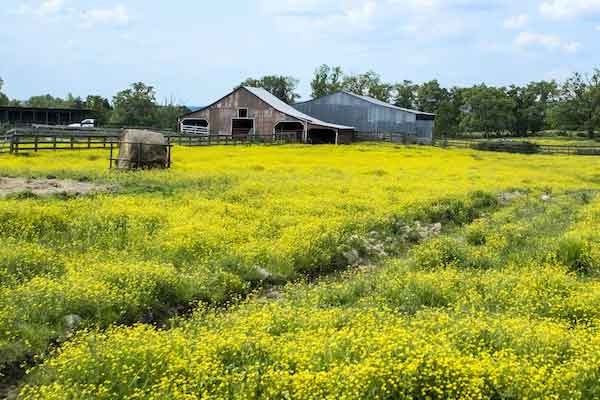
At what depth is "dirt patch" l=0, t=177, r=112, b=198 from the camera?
18002mm

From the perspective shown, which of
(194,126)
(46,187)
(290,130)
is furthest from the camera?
(194,126)

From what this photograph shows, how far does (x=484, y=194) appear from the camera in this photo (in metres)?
23.7

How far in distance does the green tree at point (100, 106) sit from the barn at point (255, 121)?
26.9 m

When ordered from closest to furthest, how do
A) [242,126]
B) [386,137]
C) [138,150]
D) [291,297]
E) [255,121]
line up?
[291,297]
[138,150]
[255,121]
[242,126]
[386,137]

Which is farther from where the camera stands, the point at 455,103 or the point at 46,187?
the point at 455,103

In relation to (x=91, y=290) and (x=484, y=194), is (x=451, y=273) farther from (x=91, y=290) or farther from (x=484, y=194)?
(x=484, y=194)

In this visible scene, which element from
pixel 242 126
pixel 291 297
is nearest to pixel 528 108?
pixel 242 126

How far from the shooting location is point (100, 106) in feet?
313

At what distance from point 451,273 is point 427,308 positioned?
2.22 metres

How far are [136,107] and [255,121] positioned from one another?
107ft

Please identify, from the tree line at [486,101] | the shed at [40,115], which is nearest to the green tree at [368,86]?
the tree line at [486,101]

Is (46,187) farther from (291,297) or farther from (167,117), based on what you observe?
(167,117)

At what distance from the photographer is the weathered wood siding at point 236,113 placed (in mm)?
62781

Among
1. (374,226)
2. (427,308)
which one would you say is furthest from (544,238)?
(427,308)
